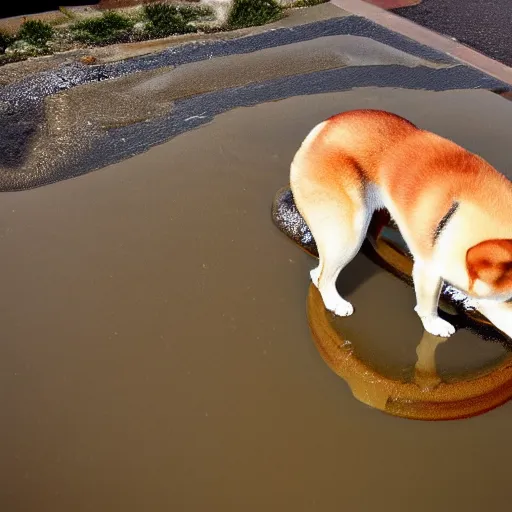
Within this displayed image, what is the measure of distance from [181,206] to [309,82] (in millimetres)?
2076

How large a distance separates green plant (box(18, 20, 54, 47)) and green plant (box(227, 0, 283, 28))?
188 cm

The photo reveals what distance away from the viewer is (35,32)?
225 inches

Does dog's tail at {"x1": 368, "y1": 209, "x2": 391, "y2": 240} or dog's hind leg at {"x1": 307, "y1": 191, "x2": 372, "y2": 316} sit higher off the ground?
dog's hind leg at {"x1": 307, "y1": 191, "x2": 372, "y2": 316}

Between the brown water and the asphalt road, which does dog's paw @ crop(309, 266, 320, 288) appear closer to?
the brown water

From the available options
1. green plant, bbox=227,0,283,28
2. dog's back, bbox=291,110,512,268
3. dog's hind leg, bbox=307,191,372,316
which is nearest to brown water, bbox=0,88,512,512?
dog's hind leg, bbox=307,191,372,316

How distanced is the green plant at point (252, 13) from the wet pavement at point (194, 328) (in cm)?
164

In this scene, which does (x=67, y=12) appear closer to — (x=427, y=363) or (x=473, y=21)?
(x=473, y=21)

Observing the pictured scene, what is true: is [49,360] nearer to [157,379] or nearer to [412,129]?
[157,379]

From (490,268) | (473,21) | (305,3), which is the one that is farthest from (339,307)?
(473,21)

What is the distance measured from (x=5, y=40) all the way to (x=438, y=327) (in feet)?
16.4

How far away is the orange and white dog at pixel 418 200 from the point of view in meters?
2.37

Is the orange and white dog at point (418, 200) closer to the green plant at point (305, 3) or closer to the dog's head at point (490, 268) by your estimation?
the dog's head at point (490, 268)

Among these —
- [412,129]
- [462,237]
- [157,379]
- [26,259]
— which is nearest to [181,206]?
[26,259]

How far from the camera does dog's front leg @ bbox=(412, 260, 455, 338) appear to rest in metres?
2.64
